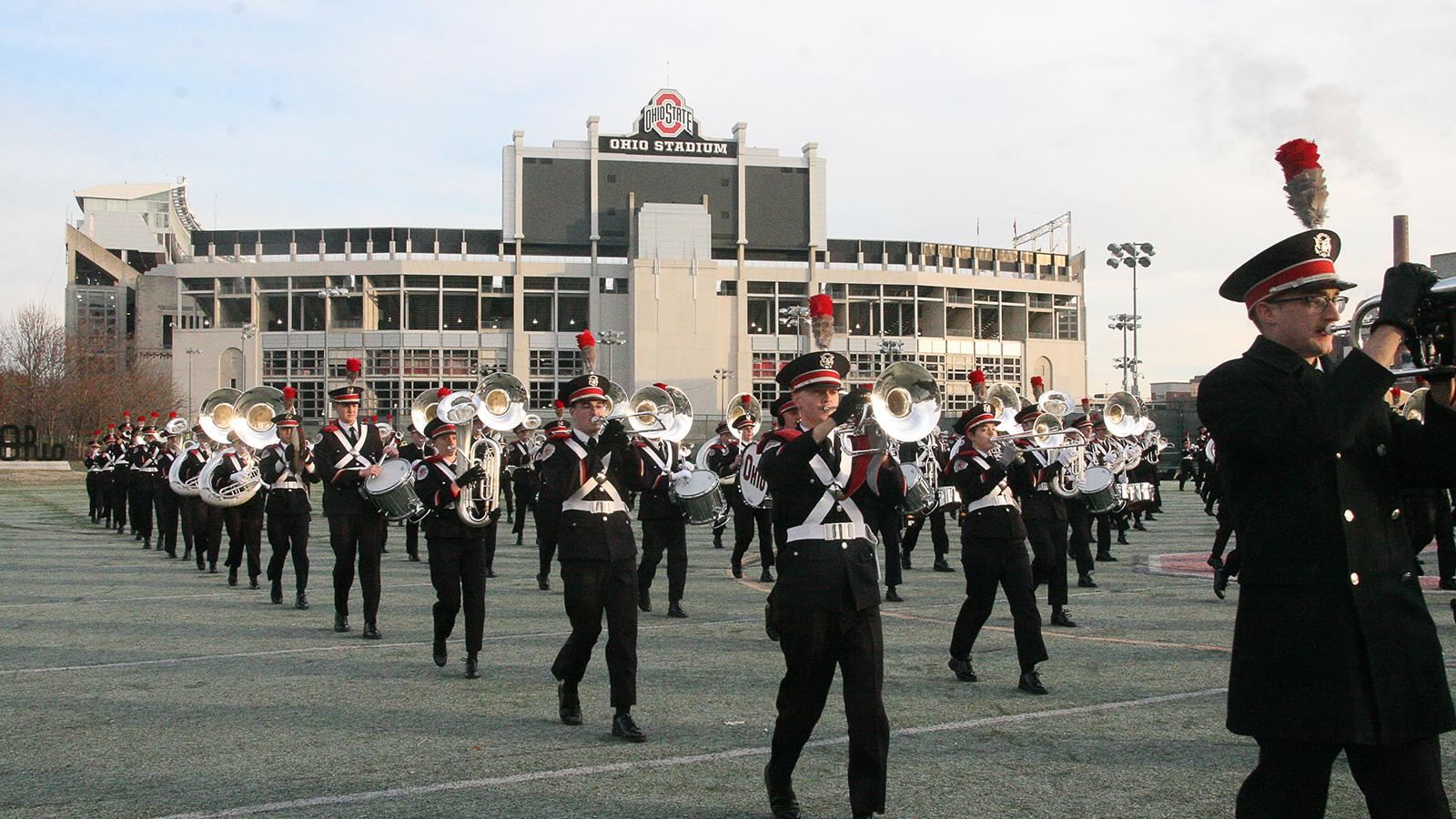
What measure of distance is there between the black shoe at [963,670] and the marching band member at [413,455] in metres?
4.50

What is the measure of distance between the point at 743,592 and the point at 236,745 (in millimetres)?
8060

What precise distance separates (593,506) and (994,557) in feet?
9.31

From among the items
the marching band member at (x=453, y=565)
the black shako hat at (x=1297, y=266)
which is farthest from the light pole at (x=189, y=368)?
the black shako hat at (x=1297, y=266)

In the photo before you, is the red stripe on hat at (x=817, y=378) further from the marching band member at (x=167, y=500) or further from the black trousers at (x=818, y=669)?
the marching band member at (x=167, y=500)

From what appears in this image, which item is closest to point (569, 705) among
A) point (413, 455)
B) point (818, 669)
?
point (818, 669)

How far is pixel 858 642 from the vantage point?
17.8 feet

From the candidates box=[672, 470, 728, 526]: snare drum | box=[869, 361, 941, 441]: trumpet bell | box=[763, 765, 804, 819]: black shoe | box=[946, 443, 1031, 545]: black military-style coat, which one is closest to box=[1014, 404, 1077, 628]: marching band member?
box=[946, 443, 1031, 545]: black military-style coat

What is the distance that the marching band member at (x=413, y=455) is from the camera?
1401cm

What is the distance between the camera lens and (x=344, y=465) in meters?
11.6

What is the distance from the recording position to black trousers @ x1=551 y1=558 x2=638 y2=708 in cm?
722

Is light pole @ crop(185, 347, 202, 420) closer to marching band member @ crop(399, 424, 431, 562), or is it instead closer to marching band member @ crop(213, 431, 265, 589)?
marching band member @ crop(399, 424, 431, 562)

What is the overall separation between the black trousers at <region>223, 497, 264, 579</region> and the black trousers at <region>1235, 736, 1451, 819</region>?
43.6 feet

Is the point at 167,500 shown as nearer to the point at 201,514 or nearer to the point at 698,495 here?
the point at 201,514

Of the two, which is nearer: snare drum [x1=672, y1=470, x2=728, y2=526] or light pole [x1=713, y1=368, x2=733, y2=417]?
snare drum [x1=672, y1=470, x2=728, y2=526]
